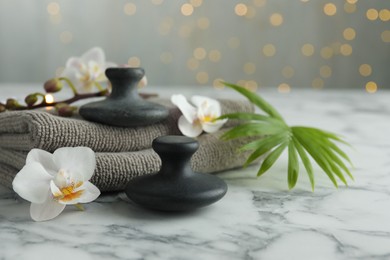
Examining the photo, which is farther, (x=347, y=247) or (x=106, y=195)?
(x=106, y=195)

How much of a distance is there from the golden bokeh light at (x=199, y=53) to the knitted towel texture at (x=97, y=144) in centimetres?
139

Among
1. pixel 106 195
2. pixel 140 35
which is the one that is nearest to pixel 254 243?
pixel 106 195

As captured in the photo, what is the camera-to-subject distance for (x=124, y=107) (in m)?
0.72

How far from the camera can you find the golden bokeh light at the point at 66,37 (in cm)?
209

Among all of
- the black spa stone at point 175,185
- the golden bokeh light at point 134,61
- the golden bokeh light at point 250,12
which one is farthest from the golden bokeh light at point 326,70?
the black spa stone at point 175,185

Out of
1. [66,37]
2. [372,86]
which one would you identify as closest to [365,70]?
[372,86]

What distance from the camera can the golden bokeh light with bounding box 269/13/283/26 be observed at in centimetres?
212

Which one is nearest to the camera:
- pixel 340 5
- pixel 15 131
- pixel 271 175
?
pixel 15 131

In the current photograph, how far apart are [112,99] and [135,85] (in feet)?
0.12

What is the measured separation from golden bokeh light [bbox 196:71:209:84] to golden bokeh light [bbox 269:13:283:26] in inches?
11.8

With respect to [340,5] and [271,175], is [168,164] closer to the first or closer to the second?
[271,175]

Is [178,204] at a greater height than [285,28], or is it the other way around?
[285,28]

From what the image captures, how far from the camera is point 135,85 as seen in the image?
2.50ft

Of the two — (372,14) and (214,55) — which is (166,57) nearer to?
(214,55)
